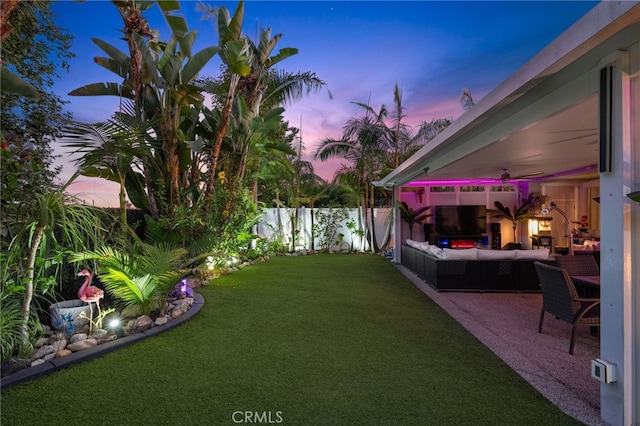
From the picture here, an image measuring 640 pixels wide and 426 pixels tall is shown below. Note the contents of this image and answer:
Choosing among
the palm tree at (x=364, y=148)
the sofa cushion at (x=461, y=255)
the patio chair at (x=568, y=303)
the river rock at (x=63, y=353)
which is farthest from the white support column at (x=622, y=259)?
the palm tree at (x=364, y=148)

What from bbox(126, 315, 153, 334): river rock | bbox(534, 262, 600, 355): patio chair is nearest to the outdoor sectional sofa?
bbox(534, 262, 600, 355): patio chair

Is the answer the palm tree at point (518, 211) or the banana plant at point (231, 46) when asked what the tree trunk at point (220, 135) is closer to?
the banana plant at point (231, 46)

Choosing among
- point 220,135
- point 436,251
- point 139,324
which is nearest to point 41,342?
point 139,324

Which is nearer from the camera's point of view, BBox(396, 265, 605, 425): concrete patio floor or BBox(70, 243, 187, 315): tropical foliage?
BBox(396, 265, 605, 425): concrete patio floor

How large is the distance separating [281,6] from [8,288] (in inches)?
277

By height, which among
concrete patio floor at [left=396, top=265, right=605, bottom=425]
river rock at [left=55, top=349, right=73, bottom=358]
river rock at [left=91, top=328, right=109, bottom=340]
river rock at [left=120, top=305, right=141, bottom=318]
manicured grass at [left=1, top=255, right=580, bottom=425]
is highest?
river rock at [left=120, top=305, right=141, bottom=318]

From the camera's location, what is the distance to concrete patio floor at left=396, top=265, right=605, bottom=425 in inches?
106

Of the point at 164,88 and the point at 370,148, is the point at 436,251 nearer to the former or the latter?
the point at 164,88

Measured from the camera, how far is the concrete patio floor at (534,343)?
8.82 ft

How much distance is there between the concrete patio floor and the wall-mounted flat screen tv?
5.82 meters

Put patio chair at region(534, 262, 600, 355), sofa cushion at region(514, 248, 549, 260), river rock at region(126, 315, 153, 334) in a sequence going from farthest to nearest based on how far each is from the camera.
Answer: sofa cushion at region(514, 248, 549, 260)
river rock at region(126, 315, 153, 334)
patio chair at region(534, 262, 600, 355)

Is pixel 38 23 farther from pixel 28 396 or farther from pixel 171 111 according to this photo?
pixel 28 396

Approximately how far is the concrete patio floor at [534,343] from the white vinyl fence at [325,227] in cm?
666

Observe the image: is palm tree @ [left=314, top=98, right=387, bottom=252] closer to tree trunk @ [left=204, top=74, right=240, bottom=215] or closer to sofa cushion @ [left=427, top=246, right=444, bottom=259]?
sofa cushion @ [left=427, top=246, right=444, bottom=259]
